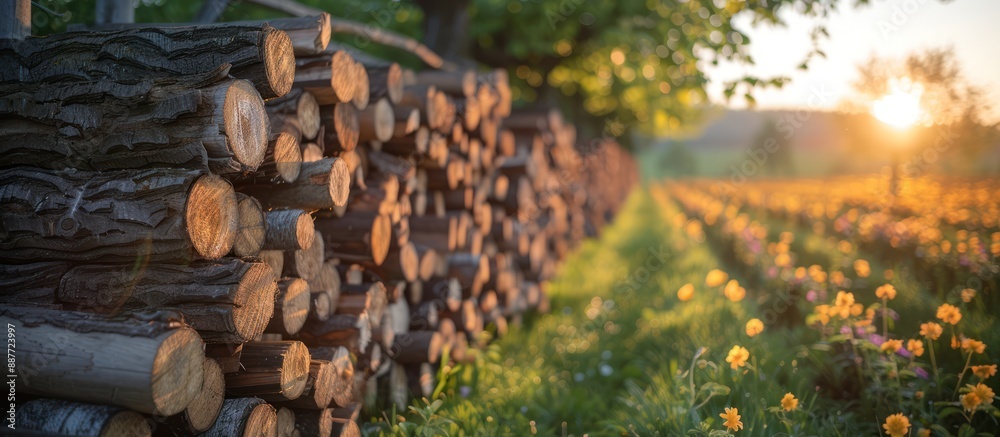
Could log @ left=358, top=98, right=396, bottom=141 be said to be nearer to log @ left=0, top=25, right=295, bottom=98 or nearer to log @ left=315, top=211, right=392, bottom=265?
log @ left=315, top=211, right=392, bottom=265

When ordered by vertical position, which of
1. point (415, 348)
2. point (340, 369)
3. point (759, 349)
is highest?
point (759, 349)

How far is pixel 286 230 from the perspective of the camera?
2260 millimetres

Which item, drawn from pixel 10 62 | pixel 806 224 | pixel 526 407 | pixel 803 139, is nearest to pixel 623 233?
pixel 806 224

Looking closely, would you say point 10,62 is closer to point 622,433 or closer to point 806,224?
point 622,433

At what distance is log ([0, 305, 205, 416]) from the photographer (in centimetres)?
170

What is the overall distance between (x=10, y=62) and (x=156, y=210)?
0.95m

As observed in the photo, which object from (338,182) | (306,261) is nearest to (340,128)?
(338,182)

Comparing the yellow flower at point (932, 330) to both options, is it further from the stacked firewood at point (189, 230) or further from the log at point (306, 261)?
the log at point (306, 261)

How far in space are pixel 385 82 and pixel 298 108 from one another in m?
0.75

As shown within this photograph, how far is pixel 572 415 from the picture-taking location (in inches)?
134

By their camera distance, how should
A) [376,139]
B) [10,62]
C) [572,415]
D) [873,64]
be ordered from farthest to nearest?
[873,64]
[572,415]
[376,139]
[10,62]

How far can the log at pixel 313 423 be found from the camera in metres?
2.42

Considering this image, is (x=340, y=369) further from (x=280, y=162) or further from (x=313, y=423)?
(x=280, y=162)

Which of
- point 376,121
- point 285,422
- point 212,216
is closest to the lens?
point 212,216
